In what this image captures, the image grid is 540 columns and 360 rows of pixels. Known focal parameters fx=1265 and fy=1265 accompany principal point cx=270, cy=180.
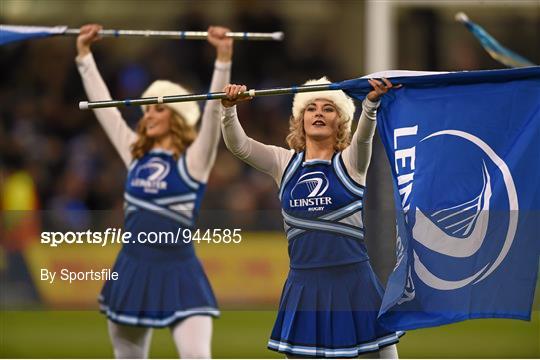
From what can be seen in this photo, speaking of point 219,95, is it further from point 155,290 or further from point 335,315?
point 155,290

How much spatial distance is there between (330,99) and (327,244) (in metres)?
0.70

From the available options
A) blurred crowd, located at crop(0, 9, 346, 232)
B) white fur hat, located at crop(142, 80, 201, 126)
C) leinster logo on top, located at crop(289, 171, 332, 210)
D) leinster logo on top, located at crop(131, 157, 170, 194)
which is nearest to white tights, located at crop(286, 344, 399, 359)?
leinster logo on top, located at crop(289, 171, 332, 210)

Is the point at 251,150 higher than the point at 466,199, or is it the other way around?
the point at 251,150

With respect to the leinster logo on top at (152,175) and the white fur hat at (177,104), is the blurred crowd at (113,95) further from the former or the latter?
the leinster logo on top at (152,175)

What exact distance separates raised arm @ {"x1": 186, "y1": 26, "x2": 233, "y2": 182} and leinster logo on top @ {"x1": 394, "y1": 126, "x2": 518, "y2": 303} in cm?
162

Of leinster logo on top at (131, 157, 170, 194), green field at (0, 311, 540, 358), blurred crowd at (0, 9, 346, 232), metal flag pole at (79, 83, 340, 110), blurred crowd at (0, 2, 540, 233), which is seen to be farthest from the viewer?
blurred crowd at (0, 2, 540, 233)

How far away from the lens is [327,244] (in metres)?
5.98

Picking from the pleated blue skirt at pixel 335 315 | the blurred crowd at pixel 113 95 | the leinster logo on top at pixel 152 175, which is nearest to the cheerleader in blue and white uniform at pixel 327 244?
the pleated blue skirt at pixel 335 315

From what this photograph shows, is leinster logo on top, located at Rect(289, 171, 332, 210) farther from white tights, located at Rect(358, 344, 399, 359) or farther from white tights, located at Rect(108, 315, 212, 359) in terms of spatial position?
white tights, located at Rect(108, 315, 212, 359)

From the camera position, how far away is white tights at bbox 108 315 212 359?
275 inches

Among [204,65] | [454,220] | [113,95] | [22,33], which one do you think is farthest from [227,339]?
[204,65]

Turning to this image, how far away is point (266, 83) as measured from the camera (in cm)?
1298

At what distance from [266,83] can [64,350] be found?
542 cm

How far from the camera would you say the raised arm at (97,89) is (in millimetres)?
7289
